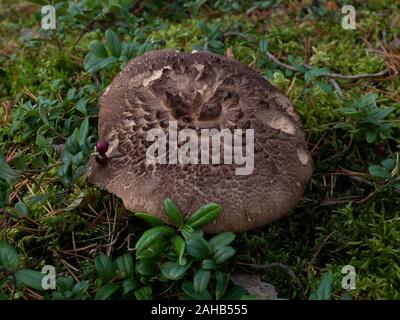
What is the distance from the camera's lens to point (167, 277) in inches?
86.9

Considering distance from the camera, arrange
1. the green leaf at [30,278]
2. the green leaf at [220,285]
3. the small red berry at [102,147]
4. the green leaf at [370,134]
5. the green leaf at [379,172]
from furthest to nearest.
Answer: the green leaf at [370,134]
the green leaf at [379,172]
the small red berry at [102,147]
the green leaf at [220,285]
the green leaf at [30,278]

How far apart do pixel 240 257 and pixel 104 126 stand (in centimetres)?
108

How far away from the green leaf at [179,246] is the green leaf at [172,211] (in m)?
0.07

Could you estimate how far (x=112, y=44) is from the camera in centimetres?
322

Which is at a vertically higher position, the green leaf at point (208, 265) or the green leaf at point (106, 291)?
the green leaf at point (208, 265)

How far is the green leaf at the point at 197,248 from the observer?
7.15 ft

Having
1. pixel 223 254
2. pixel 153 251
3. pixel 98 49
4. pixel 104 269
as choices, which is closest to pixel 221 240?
pixel 223 254

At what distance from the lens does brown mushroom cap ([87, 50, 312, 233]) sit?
2324 mm

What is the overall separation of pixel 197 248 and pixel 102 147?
Answer: 76cm

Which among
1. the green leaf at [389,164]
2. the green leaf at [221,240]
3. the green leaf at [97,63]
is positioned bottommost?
the green leaf at [221,240]

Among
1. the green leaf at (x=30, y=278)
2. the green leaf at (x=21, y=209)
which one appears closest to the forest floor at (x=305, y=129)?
the green leaf at (x=21, y=209)

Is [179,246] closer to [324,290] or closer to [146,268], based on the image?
[146,268]

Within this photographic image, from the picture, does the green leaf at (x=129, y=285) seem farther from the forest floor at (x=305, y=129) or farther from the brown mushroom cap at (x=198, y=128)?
the brown mushroom cap at (x=198, y=128)
